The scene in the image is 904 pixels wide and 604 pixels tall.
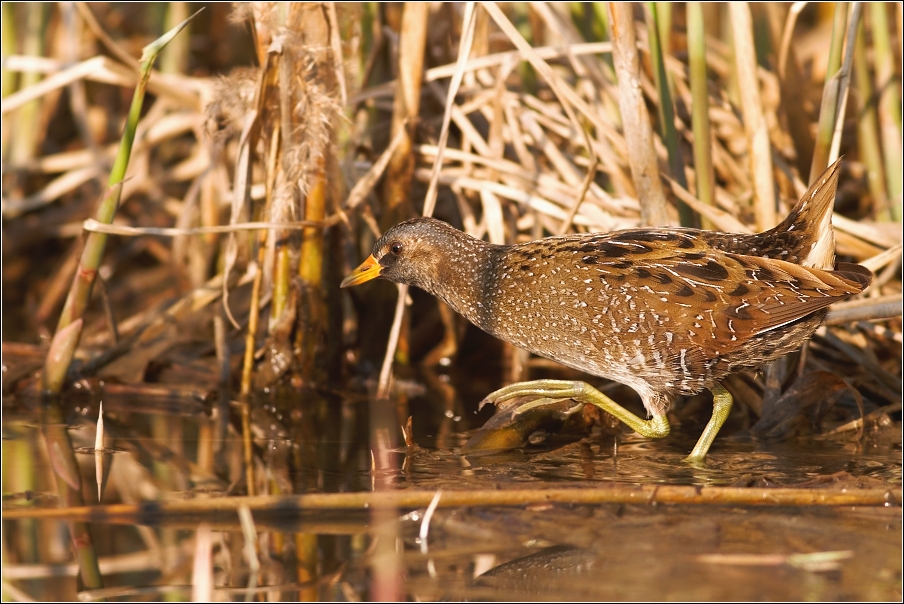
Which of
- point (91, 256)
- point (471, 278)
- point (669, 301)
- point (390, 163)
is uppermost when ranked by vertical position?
point (390, 163)

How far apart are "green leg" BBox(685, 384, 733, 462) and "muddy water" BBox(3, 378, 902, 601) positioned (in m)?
0.05

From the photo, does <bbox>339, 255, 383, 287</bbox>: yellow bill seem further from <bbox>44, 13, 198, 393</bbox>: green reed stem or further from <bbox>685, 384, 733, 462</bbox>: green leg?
<bbox>685, 384, 733, 462</bbox>: green leg

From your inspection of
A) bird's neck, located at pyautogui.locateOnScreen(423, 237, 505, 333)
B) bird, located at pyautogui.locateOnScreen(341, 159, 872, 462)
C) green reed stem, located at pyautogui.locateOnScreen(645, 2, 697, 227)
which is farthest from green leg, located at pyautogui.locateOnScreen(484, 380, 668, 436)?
green reed stem, located at pyautogui.locateOnScreen(645, 2, 697, 227)

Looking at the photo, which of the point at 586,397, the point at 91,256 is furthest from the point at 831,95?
the point at 91,256

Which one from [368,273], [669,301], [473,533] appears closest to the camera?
[473,533]

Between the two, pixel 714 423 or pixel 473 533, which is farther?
pixel 714 423

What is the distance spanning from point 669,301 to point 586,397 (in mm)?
548

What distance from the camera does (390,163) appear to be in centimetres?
471

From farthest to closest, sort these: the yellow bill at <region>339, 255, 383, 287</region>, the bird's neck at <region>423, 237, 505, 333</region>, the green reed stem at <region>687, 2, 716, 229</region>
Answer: the green reed stem at <region>687, 2, 716, 229</region> < the yellow bill at <region>339, 255, 383, 287</region> < the bird's neck at <region>423, 237, 505, 333</region>

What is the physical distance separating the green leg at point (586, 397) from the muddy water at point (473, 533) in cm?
9

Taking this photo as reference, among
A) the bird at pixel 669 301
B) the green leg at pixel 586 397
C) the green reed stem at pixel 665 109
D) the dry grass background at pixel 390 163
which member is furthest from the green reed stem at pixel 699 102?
the green leg at pixel 586 397

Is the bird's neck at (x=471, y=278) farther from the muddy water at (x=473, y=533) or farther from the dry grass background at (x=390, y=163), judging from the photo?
the muddy water at (x=473, y=533)

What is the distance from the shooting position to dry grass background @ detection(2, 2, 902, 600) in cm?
413

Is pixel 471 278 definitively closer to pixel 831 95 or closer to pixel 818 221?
pixel 818 221
